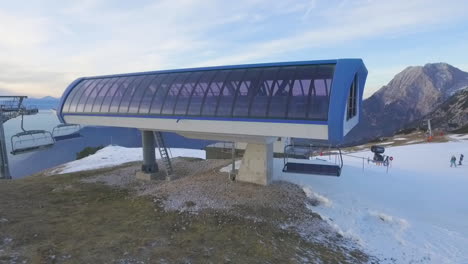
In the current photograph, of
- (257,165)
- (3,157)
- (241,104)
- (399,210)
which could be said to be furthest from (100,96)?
(399,210)

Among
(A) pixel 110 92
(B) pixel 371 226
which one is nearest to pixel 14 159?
(A) pixel 110 92

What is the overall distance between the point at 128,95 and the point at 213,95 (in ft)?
26.4

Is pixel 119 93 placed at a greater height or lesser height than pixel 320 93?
greater

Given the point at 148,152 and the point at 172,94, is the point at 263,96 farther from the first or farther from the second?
the point at 148,152

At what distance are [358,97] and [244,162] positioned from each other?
10.2 metres

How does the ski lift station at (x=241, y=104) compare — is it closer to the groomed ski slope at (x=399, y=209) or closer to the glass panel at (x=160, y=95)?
the glass panel at (x=160, y=95)

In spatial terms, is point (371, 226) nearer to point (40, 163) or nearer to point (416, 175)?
point (416, 175)

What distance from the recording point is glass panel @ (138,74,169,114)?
816 inches

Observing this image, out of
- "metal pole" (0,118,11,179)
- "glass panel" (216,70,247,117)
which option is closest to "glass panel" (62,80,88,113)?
"metal pole" (0,118,11,179)

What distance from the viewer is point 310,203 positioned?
17.8 meters

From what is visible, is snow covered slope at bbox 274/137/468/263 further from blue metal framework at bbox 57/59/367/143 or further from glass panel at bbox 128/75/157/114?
glass panel at bbox 128/75/157/114

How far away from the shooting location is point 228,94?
1772 cm

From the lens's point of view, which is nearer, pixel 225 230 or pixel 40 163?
pixel 225 230

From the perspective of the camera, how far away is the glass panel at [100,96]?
23.4m
